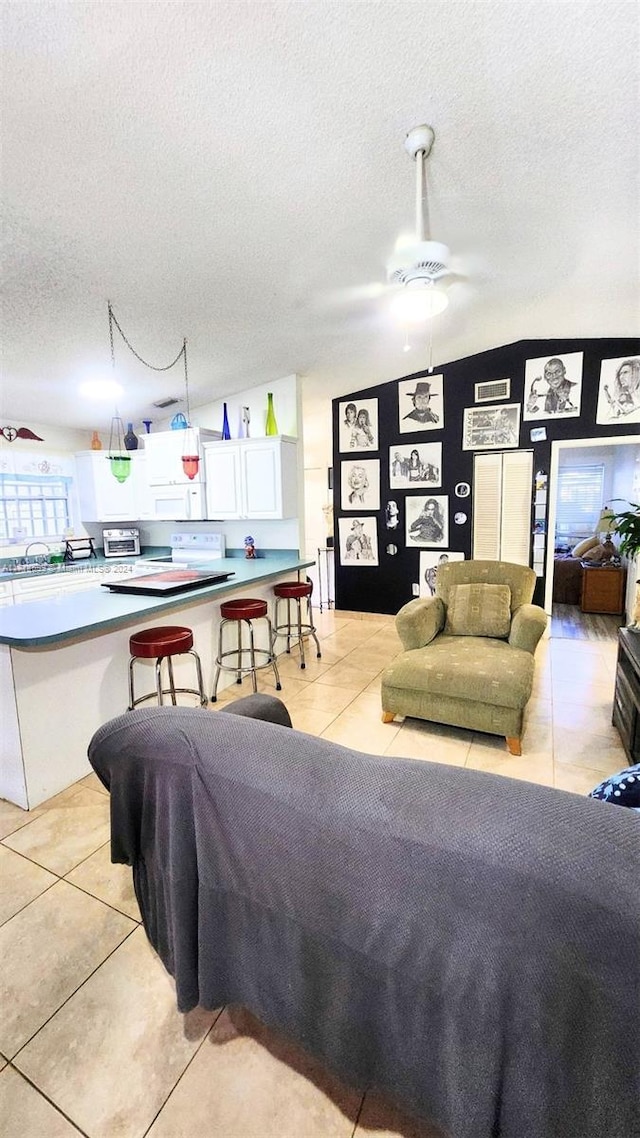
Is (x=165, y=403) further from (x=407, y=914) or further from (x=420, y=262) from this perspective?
(x=407, y=914)

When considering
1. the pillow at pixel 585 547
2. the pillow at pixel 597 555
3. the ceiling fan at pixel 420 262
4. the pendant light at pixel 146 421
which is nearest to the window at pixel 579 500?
the pillow at pixel 585 547

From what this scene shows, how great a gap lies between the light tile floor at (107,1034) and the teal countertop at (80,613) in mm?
861

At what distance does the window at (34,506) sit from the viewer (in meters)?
4.27

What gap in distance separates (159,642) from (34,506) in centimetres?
307

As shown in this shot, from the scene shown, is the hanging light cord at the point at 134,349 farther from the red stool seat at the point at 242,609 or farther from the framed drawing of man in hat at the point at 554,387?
the framed drawing of man in hat at the point at 554,387

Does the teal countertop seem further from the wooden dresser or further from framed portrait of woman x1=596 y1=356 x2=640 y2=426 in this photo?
the wooden dresser

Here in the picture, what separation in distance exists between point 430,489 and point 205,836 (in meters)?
4.56

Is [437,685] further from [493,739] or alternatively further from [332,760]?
[332,760]

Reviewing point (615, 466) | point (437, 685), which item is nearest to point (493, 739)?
point (437, 685)

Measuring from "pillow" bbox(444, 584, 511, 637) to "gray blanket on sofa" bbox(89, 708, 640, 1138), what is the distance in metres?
2.50

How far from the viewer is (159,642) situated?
2389 mm

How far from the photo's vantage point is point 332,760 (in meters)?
0.90

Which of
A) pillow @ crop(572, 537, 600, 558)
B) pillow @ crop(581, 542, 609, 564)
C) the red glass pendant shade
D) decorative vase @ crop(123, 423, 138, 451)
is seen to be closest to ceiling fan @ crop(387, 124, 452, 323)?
the red glass pendant shade

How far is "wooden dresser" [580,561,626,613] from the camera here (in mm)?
5305
